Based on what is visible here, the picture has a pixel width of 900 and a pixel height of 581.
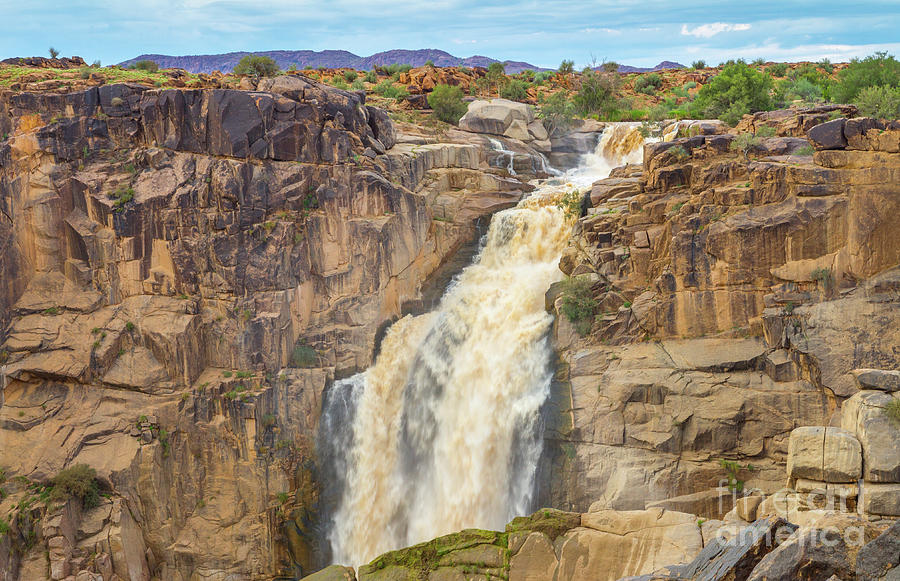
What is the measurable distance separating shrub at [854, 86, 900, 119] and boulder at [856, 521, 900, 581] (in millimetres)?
25018

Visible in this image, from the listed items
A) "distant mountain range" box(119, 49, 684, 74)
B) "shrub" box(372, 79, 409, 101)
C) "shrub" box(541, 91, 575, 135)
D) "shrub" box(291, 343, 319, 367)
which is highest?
"distant mountain range" box(119, 49, 684, 74)

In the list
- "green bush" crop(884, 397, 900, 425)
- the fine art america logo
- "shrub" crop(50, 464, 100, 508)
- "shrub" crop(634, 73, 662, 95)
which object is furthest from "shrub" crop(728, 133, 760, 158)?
"shrub" crop(634, 73, 662, 95)

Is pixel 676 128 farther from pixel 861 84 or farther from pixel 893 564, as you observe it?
pixel 893 564

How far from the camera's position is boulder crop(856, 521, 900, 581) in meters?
11.6

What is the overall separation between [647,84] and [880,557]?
179ft

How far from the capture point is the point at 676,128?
3900 centimetres

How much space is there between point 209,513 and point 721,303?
2185cm

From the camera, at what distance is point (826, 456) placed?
16.0m

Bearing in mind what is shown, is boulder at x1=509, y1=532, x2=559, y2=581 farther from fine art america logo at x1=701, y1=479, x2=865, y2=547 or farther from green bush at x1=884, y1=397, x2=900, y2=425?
green bush at x1=884, y1=397, x2=900, y2=425

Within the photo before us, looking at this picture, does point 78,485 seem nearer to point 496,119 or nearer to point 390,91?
point 496,119

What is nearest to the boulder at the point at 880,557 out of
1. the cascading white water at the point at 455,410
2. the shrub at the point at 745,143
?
the cascading white water at the point at 455,410

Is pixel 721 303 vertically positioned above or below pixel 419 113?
below

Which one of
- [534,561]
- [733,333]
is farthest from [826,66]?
[534,561]

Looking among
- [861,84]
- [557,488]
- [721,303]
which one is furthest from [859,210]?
[861,84]
